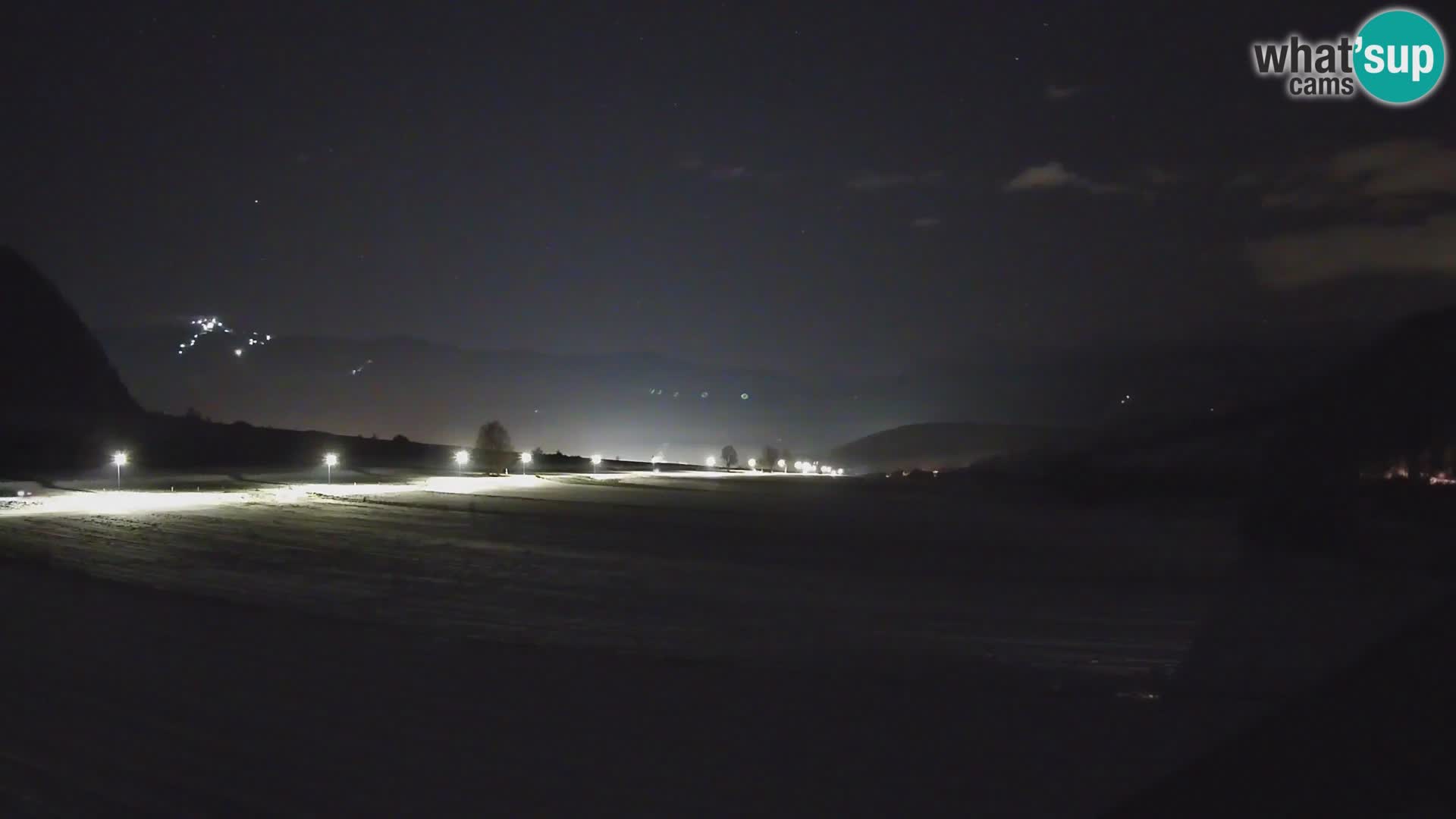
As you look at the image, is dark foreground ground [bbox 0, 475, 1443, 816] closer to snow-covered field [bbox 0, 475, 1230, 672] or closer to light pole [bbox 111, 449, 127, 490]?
snow-covered field [bbox 0, 475, 1230, 672]

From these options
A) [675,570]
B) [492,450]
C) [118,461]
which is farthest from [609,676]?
[492,450]

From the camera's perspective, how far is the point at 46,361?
6394 cm

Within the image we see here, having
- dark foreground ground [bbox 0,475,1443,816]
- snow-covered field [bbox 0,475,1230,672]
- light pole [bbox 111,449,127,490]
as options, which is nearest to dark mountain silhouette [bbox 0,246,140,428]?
light pole [bbox 111,449,127,490]

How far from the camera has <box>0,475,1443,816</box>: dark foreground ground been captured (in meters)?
5.73

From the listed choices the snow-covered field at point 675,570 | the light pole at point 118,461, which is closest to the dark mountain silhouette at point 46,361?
the light pole at point 118,461

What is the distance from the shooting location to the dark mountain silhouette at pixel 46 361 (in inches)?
2328

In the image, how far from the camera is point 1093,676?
8.70 meters

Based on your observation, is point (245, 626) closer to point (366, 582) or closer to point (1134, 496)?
point (366, 582)

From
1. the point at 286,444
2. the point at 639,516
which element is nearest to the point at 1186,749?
the point at 639,516

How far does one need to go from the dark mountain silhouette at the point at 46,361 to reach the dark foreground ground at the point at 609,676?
49.8 meters

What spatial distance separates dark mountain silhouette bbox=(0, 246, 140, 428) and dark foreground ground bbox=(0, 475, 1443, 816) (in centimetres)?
4977

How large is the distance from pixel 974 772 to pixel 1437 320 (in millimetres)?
17474

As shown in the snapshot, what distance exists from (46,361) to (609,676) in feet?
231

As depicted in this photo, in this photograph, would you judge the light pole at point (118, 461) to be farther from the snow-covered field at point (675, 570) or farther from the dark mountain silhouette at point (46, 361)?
the dark mountain silhouette at point (46, 361)
